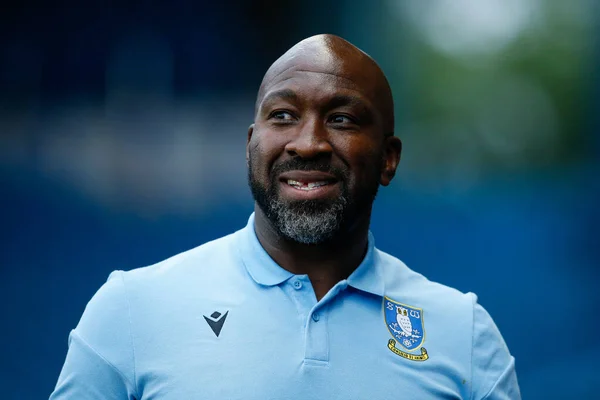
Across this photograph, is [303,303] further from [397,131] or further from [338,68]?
[397,131]

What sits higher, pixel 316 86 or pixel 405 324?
pixel 316 86

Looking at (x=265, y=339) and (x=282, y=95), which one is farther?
(x=282, y=95)

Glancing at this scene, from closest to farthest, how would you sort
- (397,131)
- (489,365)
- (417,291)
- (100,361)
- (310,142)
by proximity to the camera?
(100,361), (310,142), (489,365), (417,291), (397,131)

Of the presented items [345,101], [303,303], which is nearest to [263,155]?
[345,101]

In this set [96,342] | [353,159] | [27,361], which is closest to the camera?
[96,342]

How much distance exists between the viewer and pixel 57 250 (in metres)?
3.49

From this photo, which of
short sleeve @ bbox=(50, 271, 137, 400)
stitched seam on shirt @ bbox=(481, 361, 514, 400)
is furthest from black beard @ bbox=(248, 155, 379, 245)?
stitched seam on shirt @ bbox=(481, 361, 514, 400)

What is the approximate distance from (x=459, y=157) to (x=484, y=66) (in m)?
0.42

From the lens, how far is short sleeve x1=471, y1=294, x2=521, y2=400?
1905mm

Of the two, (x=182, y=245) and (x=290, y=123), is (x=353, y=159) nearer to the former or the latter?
(x=290, y=123)

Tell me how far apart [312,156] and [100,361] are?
0.64 metres

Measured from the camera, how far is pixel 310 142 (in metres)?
1.84

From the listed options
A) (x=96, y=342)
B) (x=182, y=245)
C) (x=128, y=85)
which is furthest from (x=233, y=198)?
(x=96, y=342)

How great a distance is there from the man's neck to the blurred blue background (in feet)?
4.95
